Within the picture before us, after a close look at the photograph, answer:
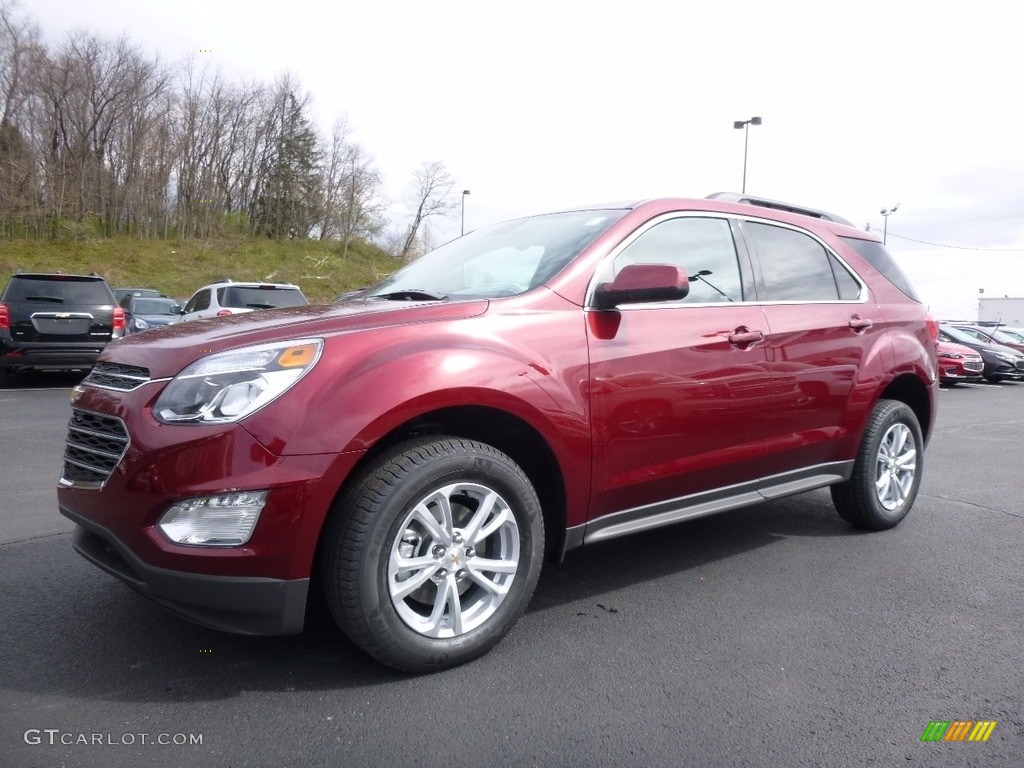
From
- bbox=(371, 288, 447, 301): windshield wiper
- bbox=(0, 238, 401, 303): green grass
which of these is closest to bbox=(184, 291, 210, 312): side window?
bbox=(371, 288, 447, 301): windshield wiper

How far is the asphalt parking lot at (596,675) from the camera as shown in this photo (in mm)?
2215

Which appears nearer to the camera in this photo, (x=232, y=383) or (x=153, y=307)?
(x=232, y=383)

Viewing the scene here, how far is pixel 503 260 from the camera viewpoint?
11.6ft

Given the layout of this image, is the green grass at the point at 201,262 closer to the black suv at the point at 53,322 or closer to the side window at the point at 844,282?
the black suv at the point at 53,322

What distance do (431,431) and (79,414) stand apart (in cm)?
125

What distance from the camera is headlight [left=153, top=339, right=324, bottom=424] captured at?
2332 millimetres

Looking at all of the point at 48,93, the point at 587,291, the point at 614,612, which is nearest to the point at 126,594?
the point at 614,612

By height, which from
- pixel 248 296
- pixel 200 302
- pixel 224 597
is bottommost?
pixel 224 597

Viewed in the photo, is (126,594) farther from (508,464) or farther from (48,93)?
(48,93)

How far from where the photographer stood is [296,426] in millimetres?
2322

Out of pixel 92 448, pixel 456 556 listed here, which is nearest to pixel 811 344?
pixel 456 556

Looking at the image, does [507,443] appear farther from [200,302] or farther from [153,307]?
[153,307]

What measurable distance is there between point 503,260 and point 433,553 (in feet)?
4.83

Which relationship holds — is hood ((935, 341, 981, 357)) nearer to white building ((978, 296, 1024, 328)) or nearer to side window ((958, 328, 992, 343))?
side window ((958, 328, 992, 343))
